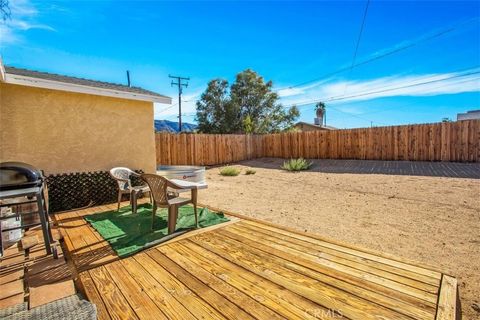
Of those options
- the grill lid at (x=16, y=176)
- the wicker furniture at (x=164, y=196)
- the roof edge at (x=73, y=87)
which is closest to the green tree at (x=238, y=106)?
the roof edge at (x=73, y=87)

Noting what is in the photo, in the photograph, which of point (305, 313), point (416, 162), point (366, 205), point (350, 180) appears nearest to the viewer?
→ point (305, 313)

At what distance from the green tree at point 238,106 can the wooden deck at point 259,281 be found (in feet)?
61.1

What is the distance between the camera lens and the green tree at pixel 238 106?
2095cm

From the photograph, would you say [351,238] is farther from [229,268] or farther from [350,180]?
[350,180]

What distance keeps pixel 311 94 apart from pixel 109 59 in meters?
16.5

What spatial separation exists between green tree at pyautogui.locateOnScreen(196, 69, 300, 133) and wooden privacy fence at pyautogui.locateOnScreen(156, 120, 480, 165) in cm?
717

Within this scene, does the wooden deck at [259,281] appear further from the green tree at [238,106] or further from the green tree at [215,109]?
the green tree at [215,109]

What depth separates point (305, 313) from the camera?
1.45 metres

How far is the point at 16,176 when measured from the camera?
80.7 inches

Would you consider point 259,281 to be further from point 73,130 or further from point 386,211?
point 73,130

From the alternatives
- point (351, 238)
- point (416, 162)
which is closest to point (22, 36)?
point (351, 238)

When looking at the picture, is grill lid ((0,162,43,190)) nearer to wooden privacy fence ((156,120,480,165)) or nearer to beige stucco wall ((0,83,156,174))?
beige stucco wall ((0,83,156,174))

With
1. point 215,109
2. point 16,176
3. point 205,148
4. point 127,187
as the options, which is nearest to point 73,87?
point 127,187

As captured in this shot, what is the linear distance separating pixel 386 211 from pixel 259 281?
3843mm
